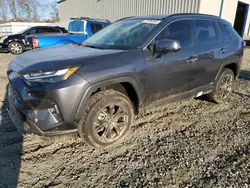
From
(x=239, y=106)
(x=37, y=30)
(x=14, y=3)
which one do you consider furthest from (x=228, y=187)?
(x=14, y=3)

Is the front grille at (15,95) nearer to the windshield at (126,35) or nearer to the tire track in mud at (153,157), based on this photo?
the tire track in mud at (153,157)

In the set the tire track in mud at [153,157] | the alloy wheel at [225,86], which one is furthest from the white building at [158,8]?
the tire track in mud at [153,157]

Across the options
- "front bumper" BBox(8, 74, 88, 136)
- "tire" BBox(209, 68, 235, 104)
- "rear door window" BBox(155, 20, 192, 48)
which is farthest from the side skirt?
"front bumper" BBox(8, 74, 88, 136)

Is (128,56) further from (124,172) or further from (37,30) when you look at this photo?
(37,30)

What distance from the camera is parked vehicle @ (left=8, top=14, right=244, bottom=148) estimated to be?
2.21 metres

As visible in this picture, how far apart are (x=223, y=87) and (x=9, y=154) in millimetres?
4052

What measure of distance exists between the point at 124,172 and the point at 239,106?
3.14 meters

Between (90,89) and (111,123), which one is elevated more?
(90,89)

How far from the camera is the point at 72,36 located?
6984mm

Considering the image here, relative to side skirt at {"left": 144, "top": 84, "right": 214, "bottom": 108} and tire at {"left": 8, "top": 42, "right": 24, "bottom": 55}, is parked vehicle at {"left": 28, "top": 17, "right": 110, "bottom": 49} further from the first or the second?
side skirt at {"left": 144, "top": 84, "right": 214, "bottom": 108}

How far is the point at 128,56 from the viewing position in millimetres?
2598

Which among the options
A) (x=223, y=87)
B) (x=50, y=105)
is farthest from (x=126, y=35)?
(x=223, y=87)

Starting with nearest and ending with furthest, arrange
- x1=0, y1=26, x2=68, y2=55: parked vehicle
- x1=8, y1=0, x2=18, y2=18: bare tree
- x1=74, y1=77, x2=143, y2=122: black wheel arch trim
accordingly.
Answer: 1. x1=74, y1=77, x2=143, y2=122: black wheel arch trim
2. x1=0, y1=26, x2=68, y2=55: parked vehicle
3. x1=8, y1=0, x2=18, y2=18: bare tree

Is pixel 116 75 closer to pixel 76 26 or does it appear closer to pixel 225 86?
pixel 225 86
